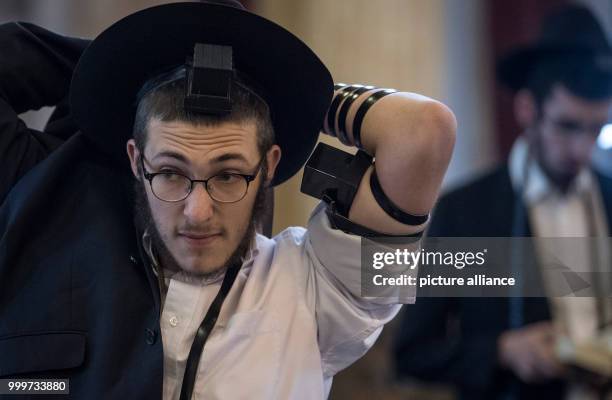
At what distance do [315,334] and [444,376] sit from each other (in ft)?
3.31

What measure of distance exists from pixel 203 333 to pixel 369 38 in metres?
2.54

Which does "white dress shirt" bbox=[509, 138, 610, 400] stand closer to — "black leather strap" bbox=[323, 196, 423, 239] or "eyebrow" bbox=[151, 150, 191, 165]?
"black leather strap" bbox=[323, 196, 423, 239]

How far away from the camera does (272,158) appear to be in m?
1.69

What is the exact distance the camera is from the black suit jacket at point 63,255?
1.56 metres

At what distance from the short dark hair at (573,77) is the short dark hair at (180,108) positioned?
1.21 meters

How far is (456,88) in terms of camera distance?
429cm

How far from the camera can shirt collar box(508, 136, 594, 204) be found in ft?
8.37

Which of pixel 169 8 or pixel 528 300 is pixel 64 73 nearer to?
→ pixel 169 8

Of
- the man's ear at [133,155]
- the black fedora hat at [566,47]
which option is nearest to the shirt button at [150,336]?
the man's ear at [133,155]

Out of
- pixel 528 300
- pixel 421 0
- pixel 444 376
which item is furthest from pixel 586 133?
pixel 421 0

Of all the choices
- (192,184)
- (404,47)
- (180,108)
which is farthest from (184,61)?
(404,47)

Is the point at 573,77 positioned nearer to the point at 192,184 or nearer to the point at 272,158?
the point at 272,158

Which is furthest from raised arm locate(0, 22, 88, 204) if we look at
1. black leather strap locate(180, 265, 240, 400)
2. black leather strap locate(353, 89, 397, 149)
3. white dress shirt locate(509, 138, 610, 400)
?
white dress shirt locate(509, 138, 610, 400)

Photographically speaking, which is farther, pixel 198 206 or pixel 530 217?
pixel 530 217
